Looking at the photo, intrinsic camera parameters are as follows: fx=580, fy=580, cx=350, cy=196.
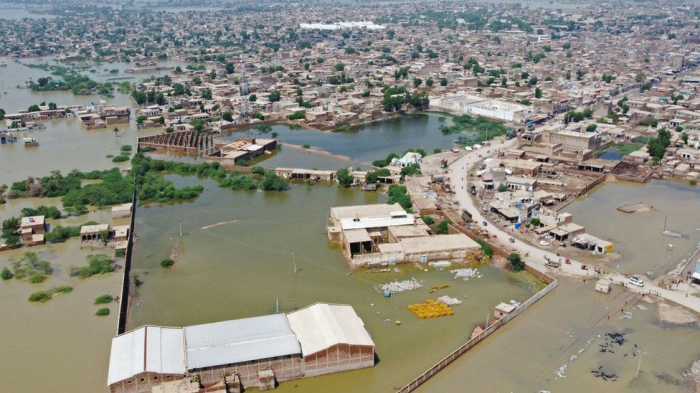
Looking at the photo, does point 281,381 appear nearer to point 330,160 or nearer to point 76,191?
point 76,191

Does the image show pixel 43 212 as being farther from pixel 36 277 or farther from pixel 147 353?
pixel 147 353

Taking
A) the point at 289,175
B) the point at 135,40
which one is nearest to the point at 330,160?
the point at 289,175

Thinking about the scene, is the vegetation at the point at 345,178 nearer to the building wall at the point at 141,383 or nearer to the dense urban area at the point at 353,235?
the dense urban area at the point at 353,235

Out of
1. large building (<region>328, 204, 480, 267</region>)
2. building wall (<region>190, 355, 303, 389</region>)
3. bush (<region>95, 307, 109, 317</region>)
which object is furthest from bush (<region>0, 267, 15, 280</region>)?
large building (<region>328, 204, 480, 267</region>)

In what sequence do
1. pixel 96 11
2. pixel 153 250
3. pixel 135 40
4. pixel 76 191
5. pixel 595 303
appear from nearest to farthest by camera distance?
pixel 595 303
pixel 153 250
pixel 76 191
pixel 135 40
pixel 96 11

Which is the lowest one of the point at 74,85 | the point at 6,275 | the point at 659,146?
the point at 6,275

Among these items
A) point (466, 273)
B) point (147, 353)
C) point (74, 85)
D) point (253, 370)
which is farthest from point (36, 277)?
point (74, 85)

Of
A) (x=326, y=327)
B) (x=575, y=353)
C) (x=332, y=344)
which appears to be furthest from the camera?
(x=575, y=353)

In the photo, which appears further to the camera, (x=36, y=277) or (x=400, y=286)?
(x=36, y=277)
